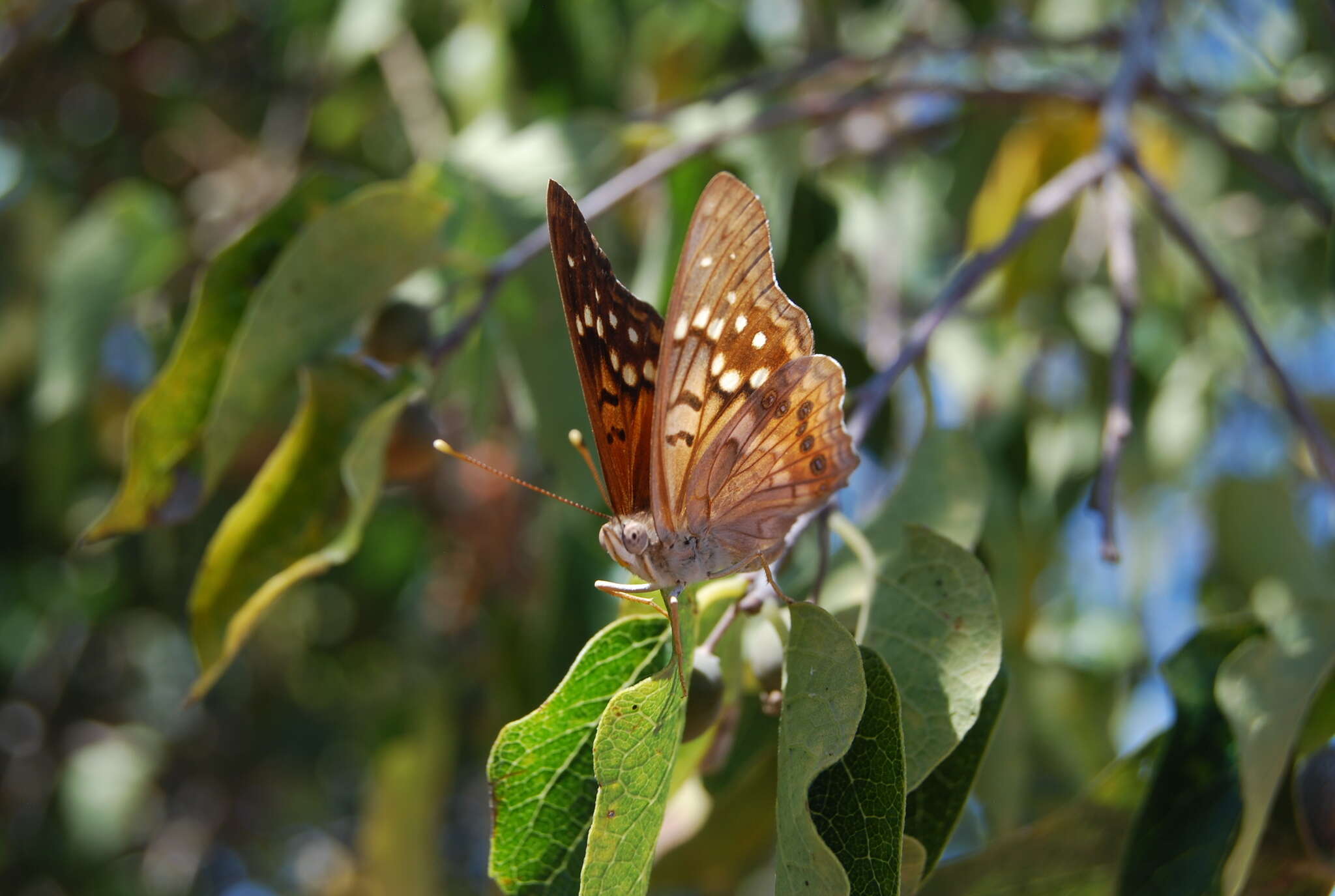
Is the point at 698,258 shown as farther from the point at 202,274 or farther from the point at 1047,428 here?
the point at 1047,428

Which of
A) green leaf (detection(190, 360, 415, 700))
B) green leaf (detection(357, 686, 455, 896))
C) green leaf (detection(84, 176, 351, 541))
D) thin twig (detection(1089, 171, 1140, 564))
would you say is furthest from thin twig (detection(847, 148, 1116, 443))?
green leaf (detection(357, 686, 455, 896))

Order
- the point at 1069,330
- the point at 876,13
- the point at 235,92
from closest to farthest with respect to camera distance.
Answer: the point at 1069,330, the point at 876,13, the point at 235,92

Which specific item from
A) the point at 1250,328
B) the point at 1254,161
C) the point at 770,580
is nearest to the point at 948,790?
the point at 770,580

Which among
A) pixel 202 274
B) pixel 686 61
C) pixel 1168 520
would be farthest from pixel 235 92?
pixel 1168 520

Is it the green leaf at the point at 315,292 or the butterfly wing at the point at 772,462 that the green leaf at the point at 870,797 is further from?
the green leaf at the point at 315,292

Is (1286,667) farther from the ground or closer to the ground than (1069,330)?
farther from the ground

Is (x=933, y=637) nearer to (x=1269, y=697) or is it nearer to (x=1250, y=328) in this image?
(x=1269, y=697)

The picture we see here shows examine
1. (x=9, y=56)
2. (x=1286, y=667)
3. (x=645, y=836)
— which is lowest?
(x=1286, y=667)
